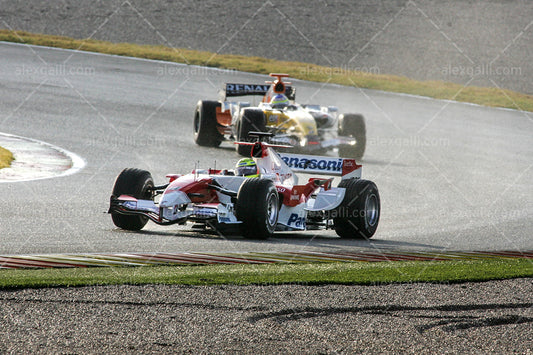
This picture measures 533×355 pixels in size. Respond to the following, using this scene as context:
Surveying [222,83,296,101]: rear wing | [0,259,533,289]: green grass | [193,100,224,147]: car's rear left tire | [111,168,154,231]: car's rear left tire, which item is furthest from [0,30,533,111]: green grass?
[0,259,533,289]: green grass

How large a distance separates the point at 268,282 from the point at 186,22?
3021cm

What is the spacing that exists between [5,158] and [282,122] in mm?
6154

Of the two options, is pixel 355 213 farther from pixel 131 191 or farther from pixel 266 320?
pixel 266 320

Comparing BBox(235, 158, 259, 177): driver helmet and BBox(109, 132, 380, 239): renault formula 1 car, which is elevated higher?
BBox(235, 158, 259, 177): driver helmet

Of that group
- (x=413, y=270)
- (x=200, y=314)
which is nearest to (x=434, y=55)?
(x=413, y=270)

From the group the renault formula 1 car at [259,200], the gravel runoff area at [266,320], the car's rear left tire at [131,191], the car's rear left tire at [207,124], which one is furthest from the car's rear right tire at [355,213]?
the car's rear left tire at [207,124]

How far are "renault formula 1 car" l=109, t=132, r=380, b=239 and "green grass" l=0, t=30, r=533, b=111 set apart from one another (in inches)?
793

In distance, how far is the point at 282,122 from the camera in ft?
58.5

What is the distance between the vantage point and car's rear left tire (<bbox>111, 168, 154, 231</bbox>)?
376 inches

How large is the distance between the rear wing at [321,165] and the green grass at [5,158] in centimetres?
541

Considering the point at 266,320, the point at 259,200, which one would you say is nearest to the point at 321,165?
the point at 259,200

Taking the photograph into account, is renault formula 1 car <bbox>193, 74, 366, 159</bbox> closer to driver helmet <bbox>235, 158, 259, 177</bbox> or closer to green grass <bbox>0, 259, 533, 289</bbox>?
driver helmet <bbox>235, 158, 259, 177</bbox>

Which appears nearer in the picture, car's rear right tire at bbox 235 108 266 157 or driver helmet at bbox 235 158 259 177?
driver helmet at bbox 235 158 259 177

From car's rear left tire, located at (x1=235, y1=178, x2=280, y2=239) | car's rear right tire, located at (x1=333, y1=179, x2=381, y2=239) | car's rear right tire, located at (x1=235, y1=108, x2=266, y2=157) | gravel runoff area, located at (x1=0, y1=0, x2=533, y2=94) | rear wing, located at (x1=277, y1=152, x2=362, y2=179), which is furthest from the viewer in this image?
gravel runoff area, located at (x1=0, y1=0, x2=533, y2=94)
